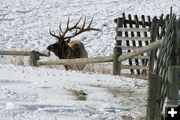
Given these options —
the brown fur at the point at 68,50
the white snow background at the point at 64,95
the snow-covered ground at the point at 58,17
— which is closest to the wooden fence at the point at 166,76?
the white snow background at the point at 64,95

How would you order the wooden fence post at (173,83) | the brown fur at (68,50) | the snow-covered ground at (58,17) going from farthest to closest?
the snow-covered ground at (58,17) → the brown fur at (68,50) → the wooden fence post at (173,83)

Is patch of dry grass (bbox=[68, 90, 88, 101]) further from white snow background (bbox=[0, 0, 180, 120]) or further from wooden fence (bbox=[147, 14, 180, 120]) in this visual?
wooden fence (bbox=[147, 14, 180, 120])

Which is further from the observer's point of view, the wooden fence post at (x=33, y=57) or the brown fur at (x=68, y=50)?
the brown fur at (x=68, y=50)

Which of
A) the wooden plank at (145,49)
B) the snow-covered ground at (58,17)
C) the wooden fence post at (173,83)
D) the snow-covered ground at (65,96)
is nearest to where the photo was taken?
the wooden fence post at (173,83)

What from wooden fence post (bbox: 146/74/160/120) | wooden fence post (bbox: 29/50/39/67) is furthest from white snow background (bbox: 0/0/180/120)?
wooden fence post (bbox: 29/50/39/67)

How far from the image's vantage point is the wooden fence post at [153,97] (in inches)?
194

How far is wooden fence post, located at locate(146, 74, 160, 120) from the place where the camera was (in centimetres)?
493

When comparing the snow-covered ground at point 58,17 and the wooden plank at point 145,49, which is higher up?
the snow-covered ground at point 58,17

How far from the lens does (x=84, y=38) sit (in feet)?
73.9

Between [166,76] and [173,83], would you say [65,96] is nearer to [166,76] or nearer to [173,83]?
[166,76]

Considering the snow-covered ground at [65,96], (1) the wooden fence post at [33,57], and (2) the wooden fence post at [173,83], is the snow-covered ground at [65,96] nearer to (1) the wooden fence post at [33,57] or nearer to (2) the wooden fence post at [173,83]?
(2) the wooden fence post at [173,83]

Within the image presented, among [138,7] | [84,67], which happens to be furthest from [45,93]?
[138,7]

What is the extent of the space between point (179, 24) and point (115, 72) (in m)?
5.46

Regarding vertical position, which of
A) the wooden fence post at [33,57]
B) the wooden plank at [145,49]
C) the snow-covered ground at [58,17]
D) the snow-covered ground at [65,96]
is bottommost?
the snow-covered ground at [65,96]
